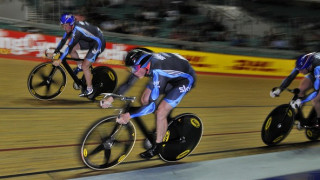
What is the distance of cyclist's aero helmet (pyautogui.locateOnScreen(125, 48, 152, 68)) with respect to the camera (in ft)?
9.50

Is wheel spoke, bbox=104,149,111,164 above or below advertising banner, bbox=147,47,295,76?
Result: above

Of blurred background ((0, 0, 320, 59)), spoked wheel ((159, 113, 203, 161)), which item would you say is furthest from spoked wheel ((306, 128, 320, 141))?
blurred background ((0, 0, 320, 59))

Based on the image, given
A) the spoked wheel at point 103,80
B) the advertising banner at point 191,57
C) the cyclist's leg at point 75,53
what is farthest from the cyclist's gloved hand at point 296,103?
the advertising banner at point 191,57

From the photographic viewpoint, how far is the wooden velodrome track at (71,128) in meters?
3.29

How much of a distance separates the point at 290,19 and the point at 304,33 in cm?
79

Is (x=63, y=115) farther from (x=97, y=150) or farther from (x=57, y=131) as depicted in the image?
(x=97, y=150)

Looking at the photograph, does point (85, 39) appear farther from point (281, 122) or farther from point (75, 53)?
point (281, 122)

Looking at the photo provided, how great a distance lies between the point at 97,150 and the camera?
9.98 ft

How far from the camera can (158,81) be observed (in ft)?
9.77

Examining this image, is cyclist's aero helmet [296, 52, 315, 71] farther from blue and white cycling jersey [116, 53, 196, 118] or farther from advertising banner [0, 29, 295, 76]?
advertising banner [0, 29, 295, 76]

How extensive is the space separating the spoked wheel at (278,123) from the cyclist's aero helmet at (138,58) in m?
1.85

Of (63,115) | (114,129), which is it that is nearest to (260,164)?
(114,129)

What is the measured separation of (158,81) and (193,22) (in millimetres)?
8808

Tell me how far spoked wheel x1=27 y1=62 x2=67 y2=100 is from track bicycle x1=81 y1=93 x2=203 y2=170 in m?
2.32
